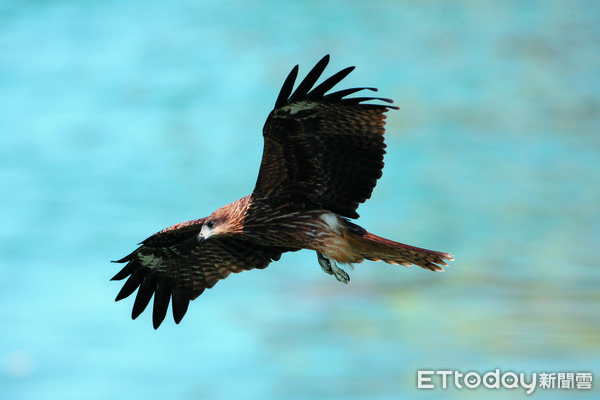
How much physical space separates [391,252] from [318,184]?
1.08 meters

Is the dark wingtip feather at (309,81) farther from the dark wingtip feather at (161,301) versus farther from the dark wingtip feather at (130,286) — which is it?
the dark wingtip feather at (130,286)

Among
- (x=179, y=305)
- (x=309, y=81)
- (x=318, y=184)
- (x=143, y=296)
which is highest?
(x=309, y=81)

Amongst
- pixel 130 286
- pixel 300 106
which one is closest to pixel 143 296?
pixel 130 286

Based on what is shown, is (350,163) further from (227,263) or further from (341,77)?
(227,263)

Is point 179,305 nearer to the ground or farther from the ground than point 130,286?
nearer to the ground

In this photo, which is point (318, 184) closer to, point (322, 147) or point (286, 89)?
point (322, 147)

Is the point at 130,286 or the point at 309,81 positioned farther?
the point at 130,286

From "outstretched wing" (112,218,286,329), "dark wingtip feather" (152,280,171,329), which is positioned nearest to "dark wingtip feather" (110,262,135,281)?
"outstretched wing" (112,218,286,329)

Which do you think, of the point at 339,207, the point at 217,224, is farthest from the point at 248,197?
the point at 339,207

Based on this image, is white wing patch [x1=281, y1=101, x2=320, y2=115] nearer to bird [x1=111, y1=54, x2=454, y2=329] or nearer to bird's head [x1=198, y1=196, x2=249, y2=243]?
bird [x1=111, y1=54, x2=454, y2=329]

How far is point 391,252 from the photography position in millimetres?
8727

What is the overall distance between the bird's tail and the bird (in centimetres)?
1

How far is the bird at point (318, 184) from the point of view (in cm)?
829

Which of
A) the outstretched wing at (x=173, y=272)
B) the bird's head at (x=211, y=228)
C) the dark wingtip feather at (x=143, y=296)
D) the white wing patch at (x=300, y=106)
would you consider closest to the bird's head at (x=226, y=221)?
the bird's head at (x=211, y=228)
